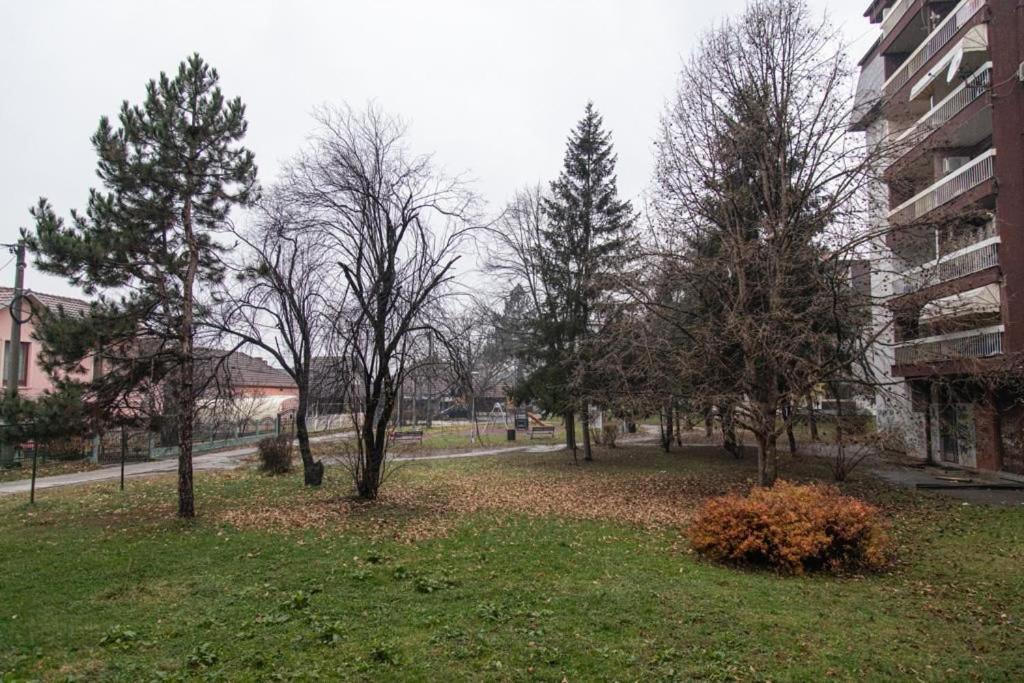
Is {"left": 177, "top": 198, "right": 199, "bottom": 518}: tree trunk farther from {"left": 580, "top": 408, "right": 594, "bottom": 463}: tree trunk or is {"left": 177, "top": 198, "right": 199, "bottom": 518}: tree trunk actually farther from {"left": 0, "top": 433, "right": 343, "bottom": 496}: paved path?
{"left": 580, "top": 408, "right": 594, "bottom": 463}: tree trunk

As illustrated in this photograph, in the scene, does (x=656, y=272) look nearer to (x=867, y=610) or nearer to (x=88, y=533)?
(x=867, y=610)

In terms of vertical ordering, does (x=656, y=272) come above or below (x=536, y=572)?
above

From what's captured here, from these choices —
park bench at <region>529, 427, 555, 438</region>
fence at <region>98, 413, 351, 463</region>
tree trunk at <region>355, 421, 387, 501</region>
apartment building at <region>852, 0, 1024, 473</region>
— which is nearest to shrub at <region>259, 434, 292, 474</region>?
fence at <region>98, 413, 351, 463</region>

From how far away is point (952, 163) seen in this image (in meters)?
22.4

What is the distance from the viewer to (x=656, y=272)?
1505 centimetres

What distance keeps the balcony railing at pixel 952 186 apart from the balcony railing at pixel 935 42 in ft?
11.0

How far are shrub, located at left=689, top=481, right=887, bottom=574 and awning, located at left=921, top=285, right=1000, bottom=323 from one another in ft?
24.7

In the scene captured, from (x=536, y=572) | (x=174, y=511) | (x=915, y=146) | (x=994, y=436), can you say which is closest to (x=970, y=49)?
(x=915, y=146)

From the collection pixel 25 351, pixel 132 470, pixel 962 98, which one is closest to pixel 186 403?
pixel 132 470

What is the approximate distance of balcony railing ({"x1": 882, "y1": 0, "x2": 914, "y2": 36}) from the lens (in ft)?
81.2

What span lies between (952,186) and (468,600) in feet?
72.3

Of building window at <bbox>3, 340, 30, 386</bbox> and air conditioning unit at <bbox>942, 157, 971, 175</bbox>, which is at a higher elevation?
air conditioning unit at <bbox>942, 157, 971, 175</bbox>

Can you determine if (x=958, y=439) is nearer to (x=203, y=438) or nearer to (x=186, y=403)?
(x=186, y=403)

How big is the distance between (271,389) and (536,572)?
148 ft
